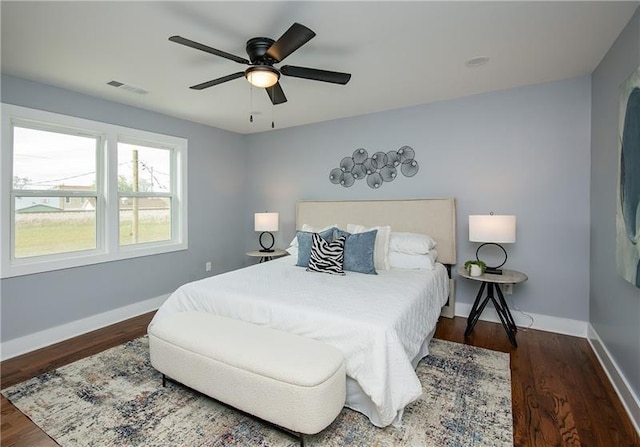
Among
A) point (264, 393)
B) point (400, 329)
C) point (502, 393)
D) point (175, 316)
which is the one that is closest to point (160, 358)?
point (175, 316)

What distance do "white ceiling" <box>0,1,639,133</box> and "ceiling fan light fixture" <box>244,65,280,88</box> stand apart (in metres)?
0.27

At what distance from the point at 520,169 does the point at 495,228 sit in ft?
2.76

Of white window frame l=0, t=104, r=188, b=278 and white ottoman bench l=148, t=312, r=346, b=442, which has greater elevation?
white window frame l=0, t=104, r=188, b=278

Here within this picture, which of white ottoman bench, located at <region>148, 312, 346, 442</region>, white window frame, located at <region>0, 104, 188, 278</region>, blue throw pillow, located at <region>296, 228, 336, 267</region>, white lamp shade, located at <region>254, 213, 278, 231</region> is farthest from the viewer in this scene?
white lamp shade, located at <region>254, 213, 278, 231</region>

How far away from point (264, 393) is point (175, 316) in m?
1.04

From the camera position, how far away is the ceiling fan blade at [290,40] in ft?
5.77

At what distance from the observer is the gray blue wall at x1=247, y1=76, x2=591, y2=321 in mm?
3119

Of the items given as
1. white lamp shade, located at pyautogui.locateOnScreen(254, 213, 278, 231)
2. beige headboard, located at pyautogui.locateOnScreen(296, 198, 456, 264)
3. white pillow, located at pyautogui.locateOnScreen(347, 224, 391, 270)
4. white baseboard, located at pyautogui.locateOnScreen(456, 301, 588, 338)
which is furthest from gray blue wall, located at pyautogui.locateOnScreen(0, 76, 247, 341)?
white baseboard, located at pyautogui.locateOnScreen(456, 301, 588, 338)

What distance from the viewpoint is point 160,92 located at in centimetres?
334

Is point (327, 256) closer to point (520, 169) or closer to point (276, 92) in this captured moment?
point (276, 92)

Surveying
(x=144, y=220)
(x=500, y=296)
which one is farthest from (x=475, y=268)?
(x=144, y=220)

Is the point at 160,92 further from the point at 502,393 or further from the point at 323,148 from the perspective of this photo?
the point at 502,393

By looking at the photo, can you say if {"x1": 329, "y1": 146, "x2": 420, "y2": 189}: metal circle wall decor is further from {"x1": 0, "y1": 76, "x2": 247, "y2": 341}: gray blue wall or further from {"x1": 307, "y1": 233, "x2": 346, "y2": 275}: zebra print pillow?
{"x1": 0, "y1": 76, "x2": 247, "y2": 341}: gray blue wall

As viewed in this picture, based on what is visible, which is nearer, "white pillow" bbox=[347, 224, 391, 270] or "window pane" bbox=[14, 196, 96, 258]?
"window pane" bbox=[14, 196, 96, 258]
